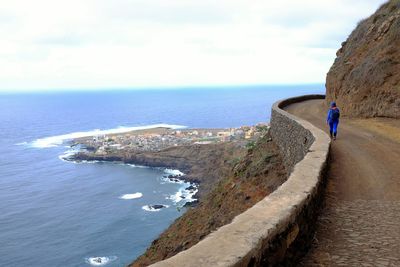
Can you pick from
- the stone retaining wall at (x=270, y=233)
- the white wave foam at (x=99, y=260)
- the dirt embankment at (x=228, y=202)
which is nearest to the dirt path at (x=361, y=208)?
the stone retaining wall at (x=270, y=233)

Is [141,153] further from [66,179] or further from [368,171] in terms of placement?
[368,171]

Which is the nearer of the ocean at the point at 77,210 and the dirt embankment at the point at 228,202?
the dirt embankment at the point at 228,202

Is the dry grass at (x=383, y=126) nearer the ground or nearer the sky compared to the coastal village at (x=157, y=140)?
nearer the sky

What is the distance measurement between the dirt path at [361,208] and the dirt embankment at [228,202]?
391cm

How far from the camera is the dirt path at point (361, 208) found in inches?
228

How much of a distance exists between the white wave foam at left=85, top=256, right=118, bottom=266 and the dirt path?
27084 millimetres

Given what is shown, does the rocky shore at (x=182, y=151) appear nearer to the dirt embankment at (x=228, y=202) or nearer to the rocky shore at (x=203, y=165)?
the rocky shore at (x=203, y=165)

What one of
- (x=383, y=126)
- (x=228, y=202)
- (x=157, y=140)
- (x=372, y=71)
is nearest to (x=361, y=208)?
(x=228, y=202)

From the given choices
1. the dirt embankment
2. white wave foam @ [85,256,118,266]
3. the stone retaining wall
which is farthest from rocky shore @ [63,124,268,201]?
the stone retaining wall

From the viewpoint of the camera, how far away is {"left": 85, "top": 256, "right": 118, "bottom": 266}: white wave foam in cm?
3638

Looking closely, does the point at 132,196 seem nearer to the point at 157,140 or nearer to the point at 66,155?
the point at 66,155

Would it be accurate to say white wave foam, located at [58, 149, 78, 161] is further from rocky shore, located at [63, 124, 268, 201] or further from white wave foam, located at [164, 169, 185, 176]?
white wave foam, located at [164, 169, 185, 176]

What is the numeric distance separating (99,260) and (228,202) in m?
22.4

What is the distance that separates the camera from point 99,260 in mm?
36938
